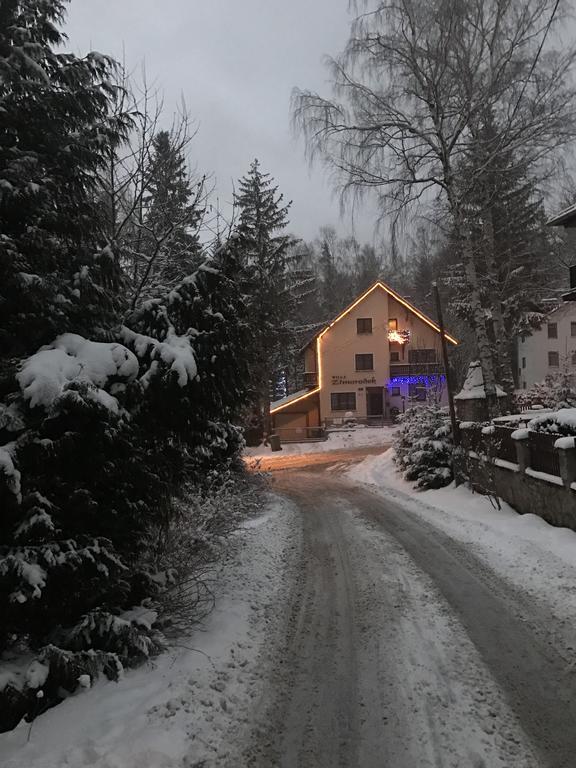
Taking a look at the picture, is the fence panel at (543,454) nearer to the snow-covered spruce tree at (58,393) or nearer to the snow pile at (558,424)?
the snow pile at (558,424)

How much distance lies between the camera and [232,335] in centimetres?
441

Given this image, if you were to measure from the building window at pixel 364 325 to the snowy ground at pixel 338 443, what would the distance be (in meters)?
7.63

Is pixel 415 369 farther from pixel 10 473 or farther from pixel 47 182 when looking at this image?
pixel 10 473

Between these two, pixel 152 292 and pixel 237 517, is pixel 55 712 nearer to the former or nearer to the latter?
pixel 152 292

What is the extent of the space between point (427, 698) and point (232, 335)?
10.1ft

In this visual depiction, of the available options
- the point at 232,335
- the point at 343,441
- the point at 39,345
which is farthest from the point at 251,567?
the point at 343,441

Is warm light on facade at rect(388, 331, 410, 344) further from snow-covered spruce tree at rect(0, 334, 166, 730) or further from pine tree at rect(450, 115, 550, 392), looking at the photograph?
snow-covered spruce tree at rect(0, 334, 166, 730)

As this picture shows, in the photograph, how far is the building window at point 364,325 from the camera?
3719 cm

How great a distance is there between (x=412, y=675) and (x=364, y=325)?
34.2 metres

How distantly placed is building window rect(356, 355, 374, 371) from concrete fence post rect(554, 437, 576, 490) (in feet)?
97.0

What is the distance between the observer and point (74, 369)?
11.9 feet

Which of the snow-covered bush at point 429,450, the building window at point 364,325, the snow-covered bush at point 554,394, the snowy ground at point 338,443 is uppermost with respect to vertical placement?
the building window at point 364,325

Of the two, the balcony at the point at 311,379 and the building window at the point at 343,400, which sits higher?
the balcony at the point at 311,379

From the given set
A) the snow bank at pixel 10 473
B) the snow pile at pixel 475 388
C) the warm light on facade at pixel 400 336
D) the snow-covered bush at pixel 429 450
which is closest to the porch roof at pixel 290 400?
the warm light on facade at pixel 400 336
